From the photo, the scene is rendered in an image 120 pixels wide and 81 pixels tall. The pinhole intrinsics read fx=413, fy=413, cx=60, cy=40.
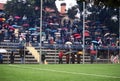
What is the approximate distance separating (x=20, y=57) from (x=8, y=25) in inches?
224

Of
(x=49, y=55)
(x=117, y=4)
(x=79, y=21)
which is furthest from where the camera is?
(x=79, y=21)

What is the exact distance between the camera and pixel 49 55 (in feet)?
132

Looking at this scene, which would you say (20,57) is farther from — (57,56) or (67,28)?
(67,28)

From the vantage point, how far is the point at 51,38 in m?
42.6

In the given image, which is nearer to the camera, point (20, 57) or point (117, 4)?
point (117, 4)

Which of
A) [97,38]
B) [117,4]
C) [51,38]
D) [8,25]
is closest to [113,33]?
[97,38]

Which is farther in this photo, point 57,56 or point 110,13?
point 110,13

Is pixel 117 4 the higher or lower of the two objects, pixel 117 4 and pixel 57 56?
the higher

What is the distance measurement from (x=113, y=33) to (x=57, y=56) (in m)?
8.48

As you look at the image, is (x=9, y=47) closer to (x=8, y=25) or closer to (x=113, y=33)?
(x=8, y=25)

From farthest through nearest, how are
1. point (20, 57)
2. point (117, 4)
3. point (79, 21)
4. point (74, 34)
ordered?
point (79, 21), point (74, 34), point (20, 57), point (117, 4)

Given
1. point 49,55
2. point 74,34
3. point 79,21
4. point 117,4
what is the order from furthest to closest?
point 79,21 < point 74,34 < point 49,55 < point 117,4

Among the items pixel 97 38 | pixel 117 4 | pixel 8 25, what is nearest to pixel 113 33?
pixel 97 38

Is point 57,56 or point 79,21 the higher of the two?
point 79,21
